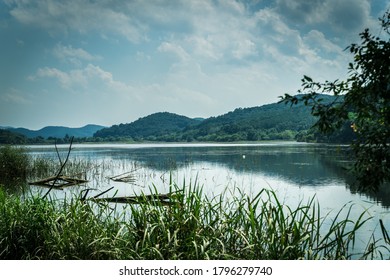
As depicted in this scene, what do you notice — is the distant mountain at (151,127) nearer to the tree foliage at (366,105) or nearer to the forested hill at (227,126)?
the forested hill at (227,126)

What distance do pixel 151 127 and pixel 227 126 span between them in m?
6.90

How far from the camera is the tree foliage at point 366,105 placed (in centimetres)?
247

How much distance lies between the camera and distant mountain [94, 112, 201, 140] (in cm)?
2694

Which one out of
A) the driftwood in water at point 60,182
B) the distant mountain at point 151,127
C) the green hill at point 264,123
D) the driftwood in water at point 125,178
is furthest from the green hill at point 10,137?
the distant mountain at point 151,127

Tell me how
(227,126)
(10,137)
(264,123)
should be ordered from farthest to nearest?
(227,126) < (264,123) < (10,137)

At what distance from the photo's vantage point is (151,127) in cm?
2959

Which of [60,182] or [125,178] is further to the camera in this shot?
[125,178]

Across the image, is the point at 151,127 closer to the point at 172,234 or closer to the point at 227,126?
the point at 227,126

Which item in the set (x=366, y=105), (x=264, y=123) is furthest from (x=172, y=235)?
(x=264, y=123)

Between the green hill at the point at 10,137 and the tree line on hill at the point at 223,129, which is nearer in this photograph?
the green hill at the point at 10,137

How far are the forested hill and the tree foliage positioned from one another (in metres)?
6.91

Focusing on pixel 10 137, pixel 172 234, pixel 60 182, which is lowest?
pixel 60 182

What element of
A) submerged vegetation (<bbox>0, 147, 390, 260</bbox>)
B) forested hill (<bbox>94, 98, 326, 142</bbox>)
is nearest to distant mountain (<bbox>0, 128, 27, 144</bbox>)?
forested hill (<bbox>94, 98, 326, 142</bbox>)

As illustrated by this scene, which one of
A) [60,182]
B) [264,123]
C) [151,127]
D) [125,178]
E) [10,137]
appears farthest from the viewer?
[151,127]
